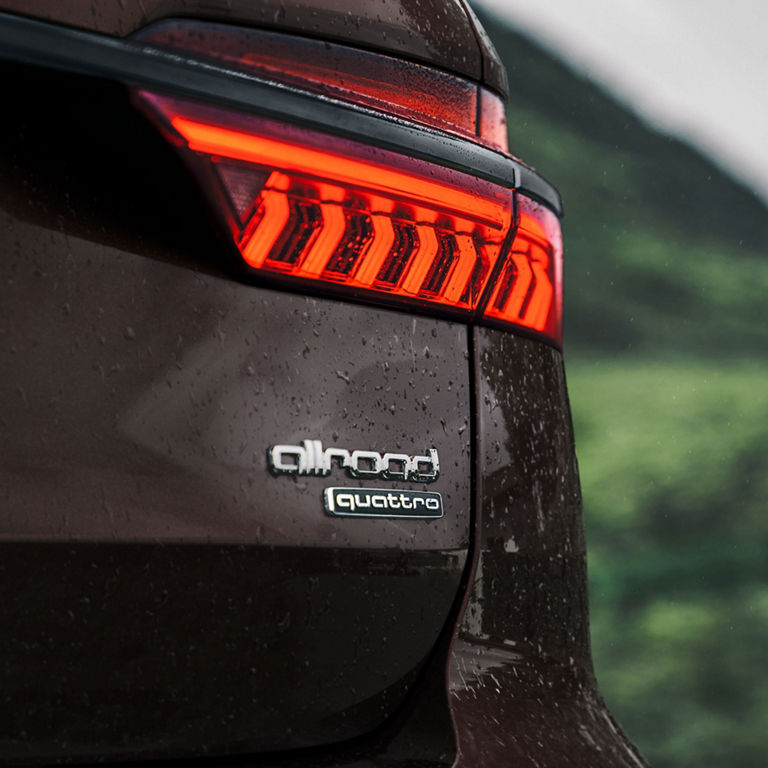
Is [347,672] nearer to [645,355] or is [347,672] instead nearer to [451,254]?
[451,254]

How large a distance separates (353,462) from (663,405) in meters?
4.52

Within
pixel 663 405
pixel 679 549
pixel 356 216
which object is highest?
pixel 356 216

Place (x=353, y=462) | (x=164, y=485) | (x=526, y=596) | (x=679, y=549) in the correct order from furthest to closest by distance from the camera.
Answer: (x=679, y=549)
(x=526, y=596)
(x=353, y=462)
(x=164, y=485)

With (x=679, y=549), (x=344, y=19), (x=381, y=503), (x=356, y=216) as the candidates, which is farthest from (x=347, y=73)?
(x=679, y=549)

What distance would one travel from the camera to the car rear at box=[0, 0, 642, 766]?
103 cm

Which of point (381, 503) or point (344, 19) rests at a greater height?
point (344, 19)

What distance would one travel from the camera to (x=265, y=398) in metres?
1.13

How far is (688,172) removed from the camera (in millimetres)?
6305

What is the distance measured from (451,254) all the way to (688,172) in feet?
17.5

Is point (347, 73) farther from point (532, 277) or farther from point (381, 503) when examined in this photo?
point (381, 503)

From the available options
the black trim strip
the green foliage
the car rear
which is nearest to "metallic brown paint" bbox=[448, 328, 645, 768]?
the car rear

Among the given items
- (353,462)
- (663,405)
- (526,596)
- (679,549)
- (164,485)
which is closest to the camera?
(164,485)

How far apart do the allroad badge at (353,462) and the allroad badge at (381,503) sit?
0.01 meters

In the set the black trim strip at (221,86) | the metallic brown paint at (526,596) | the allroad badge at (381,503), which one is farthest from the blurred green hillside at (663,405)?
the black trim strip at (221,86)
